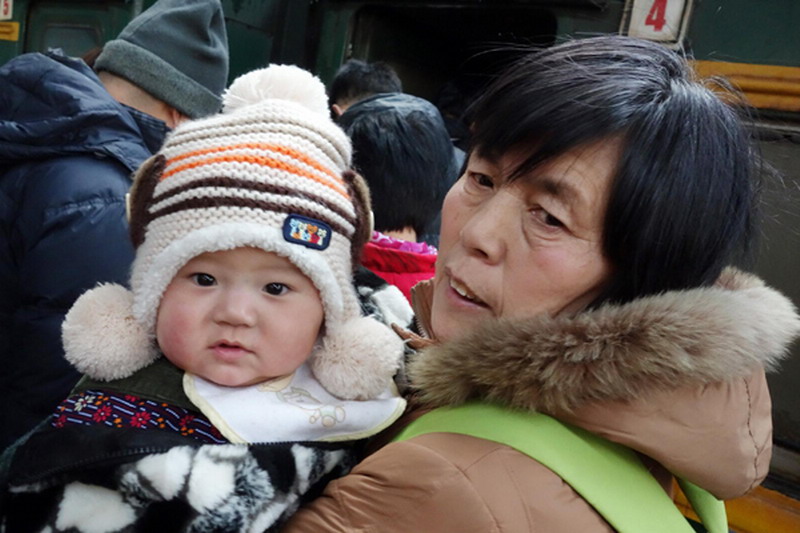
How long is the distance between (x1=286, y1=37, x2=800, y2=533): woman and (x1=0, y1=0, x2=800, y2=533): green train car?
17.3 inches

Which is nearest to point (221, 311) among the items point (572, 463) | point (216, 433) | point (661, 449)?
point (216, 433)

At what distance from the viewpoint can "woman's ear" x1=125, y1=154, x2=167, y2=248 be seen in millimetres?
1413

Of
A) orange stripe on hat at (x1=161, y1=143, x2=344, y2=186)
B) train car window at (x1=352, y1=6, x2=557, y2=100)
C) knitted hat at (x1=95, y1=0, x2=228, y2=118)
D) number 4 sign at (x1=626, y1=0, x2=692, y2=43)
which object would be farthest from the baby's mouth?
train car window at (x1=352, y1=6, x2=557, y2=100)

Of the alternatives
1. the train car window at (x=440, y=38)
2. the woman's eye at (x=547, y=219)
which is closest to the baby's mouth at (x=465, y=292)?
the woman's eye at (x=547, y=219)

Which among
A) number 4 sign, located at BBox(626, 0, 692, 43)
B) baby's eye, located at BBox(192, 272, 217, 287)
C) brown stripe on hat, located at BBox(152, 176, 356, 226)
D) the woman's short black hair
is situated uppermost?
number 4 sign, located at BBox(626, 0, 692, 43)

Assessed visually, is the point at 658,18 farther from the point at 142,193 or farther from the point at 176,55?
the point at 142,193

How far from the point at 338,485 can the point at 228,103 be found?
0.86 metres

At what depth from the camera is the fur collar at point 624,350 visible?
100 centimetres

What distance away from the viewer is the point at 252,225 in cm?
129

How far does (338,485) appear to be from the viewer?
1129 millimetres

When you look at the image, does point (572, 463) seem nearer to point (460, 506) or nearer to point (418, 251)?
point (460, 506)

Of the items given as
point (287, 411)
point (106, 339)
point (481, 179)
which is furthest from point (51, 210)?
point (481, 179)

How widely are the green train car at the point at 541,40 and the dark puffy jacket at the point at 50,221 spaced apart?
0.95 meters

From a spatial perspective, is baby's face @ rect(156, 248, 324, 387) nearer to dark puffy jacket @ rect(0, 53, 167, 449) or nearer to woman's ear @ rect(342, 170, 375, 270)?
woman's ear @ rect(342, 170, 375, 270)
